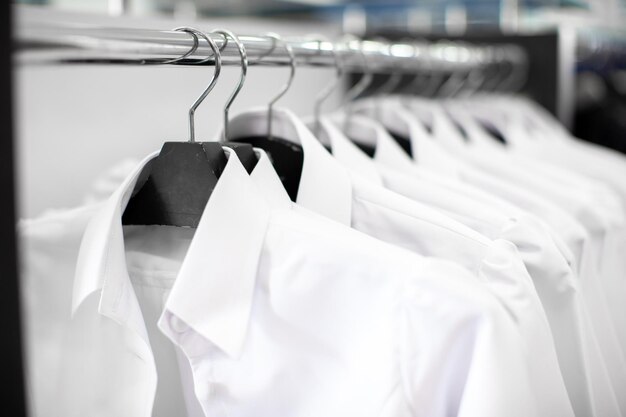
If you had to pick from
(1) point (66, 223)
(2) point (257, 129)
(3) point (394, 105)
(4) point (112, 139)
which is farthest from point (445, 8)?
(1) point (66, 223)

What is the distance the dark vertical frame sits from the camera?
251 millimetres

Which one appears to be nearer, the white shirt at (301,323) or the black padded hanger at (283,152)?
the white shirt at (301,323)

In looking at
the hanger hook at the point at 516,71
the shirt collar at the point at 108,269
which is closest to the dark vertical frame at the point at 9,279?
the shirt collar at the point at 108,269

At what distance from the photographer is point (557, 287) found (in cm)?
55

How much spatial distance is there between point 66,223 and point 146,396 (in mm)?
191

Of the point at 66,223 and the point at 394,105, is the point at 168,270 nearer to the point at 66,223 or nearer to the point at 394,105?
the point at 66,223

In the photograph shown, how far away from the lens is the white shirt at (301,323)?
0.43 m

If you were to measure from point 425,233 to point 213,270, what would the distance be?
19 cm

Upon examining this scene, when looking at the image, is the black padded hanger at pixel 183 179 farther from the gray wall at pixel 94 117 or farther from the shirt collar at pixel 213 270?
the gray wall at pixel 94 117

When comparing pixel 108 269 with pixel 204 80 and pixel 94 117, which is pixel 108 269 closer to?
pixel 204 80

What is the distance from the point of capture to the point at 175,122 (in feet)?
2.53

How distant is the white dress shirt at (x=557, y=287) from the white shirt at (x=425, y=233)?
0.04 m

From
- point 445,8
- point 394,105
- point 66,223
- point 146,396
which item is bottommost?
point 146,396

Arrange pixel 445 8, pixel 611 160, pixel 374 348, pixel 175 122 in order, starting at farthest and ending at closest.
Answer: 1. pixel 445 8
2. pixel 611 160
3. pixel 175 122
4. pixel 374 348
